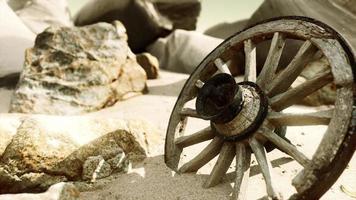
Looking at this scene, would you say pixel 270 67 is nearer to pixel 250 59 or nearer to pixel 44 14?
pixel 250 59

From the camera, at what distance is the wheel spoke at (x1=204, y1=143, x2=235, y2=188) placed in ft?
7.29

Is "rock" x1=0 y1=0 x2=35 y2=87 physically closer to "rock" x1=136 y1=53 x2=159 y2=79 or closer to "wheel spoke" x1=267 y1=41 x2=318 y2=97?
"rock" x1=136 y1=53 x2=159 y2=79

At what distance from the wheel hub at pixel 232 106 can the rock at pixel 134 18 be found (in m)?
5.59

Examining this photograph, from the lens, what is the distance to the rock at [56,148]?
2320 mm

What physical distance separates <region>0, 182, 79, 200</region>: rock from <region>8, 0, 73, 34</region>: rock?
5522 millimetres

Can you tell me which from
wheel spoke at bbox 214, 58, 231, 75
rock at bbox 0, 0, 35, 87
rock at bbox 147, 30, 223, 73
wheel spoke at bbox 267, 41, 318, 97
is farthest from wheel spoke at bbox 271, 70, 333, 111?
rock at bbox 147, 30, 223, 73

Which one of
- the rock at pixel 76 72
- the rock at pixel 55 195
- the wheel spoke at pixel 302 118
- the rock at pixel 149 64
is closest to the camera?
the wheel spoke at pixel 302 118

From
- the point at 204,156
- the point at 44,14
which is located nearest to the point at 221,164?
the point at 204,156

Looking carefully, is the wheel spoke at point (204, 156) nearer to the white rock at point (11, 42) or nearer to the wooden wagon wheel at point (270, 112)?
the wooden wagon wheel at point (270, 112)

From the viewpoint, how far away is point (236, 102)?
208cm

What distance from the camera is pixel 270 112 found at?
207 centimetres

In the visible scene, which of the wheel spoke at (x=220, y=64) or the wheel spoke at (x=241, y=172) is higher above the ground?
the wheel spoke at (x=220, y=64)

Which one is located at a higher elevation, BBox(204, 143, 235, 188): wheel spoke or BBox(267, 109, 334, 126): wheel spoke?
BBox(267, 109, 334, 126): wheel spoke

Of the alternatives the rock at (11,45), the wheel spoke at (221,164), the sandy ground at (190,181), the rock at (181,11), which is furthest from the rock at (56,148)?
the rock at (181,11)
